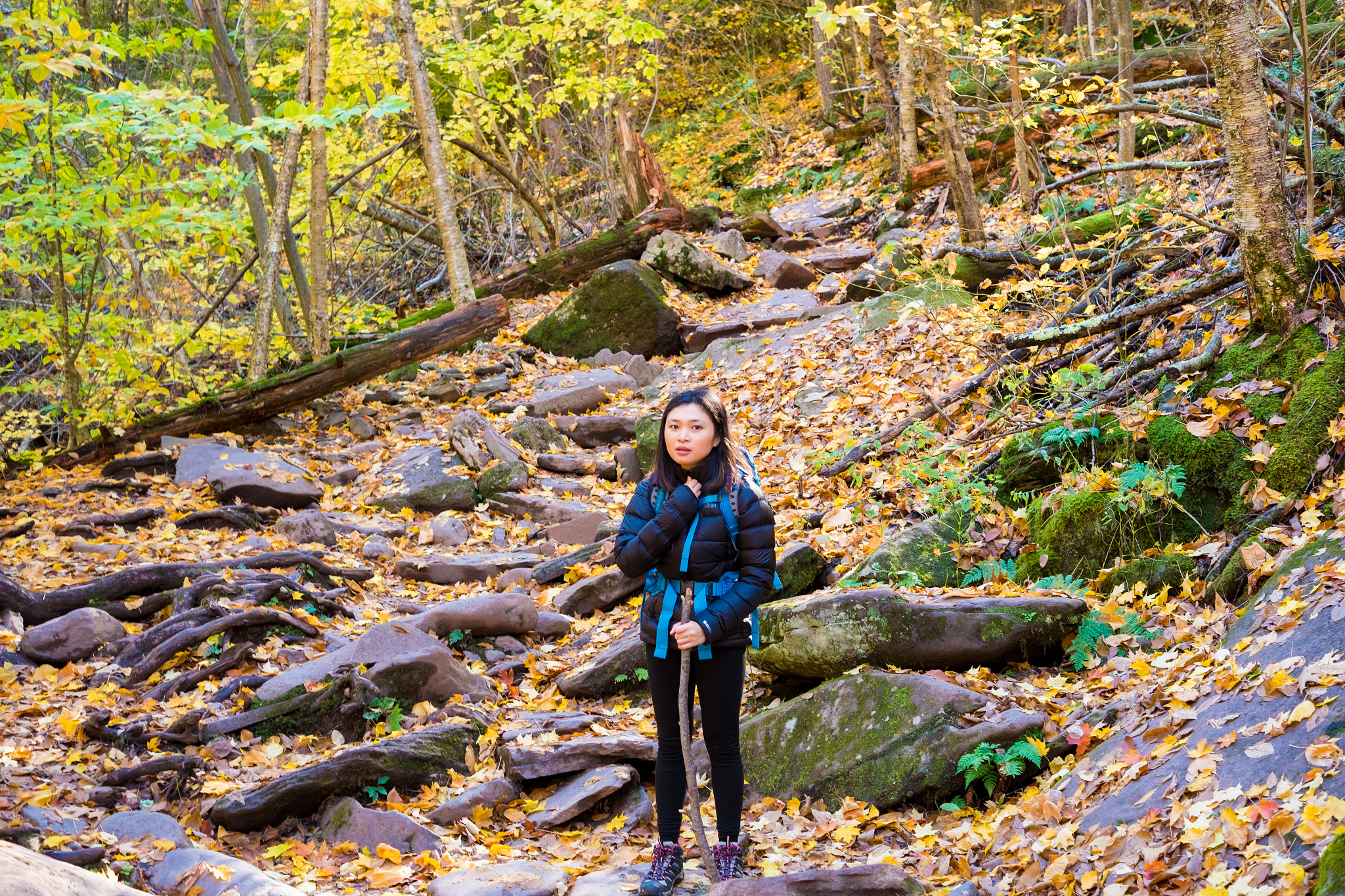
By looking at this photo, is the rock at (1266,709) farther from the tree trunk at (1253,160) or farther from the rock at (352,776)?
the rock at (352,776)

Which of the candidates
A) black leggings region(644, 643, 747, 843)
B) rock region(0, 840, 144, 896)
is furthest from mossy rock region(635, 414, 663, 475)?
rock region(0, 840, 144, 896)

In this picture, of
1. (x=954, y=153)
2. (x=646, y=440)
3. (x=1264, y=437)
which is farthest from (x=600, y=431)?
(x=1264, y=437)

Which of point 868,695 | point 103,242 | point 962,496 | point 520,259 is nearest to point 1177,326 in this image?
point 962,496

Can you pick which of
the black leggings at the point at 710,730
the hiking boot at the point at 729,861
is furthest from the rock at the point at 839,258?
the hiking boot at the point at 729,861

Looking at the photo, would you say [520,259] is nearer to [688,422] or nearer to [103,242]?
[103,242]

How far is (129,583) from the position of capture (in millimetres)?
6785

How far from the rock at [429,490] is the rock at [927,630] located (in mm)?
5053

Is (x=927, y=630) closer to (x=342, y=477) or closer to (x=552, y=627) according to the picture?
(x=552, y=627)

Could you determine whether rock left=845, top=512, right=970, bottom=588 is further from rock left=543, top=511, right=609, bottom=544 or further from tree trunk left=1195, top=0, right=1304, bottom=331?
rock left=543, top=511, right=609, bottom=544

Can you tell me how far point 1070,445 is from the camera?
610 centimetres

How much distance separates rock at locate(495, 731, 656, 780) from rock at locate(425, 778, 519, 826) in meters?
0.10

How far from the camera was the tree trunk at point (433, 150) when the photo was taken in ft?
40.8

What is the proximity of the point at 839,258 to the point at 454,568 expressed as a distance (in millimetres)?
8953

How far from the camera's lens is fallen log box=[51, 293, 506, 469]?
408 inches
